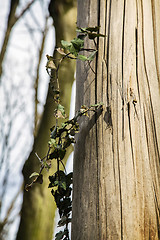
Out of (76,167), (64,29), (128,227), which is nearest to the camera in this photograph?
(128,227)

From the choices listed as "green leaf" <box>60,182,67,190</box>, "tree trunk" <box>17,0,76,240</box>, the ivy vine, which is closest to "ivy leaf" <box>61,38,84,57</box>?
the ivy vine

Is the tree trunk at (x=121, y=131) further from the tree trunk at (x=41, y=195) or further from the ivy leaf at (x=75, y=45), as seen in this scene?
the tree trunk at (x=41, y=195)

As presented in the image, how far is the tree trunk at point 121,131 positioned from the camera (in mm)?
504

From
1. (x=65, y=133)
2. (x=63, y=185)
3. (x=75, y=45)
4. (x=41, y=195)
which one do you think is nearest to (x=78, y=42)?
(x=75, y=45)

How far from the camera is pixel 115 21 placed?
0.64m

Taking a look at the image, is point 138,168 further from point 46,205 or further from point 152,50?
point 46,205

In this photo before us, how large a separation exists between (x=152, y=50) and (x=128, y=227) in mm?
378

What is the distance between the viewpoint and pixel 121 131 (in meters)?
0.56

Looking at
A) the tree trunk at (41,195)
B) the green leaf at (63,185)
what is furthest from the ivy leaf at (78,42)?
the tree trunk at (41,195)

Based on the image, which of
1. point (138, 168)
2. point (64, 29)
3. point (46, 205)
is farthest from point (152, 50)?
point (64, 29)

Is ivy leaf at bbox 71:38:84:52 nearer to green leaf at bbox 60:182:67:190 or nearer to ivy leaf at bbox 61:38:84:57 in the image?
ivy leaf at bbox 61:38:84:57

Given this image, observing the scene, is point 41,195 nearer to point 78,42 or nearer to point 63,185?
point 63,185

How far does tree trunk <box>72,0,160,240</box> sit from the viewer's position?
504 mm

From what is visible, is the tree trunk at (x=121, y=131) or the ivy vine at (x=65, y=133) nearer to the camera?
the tree trunk at (x=121, y=131)
